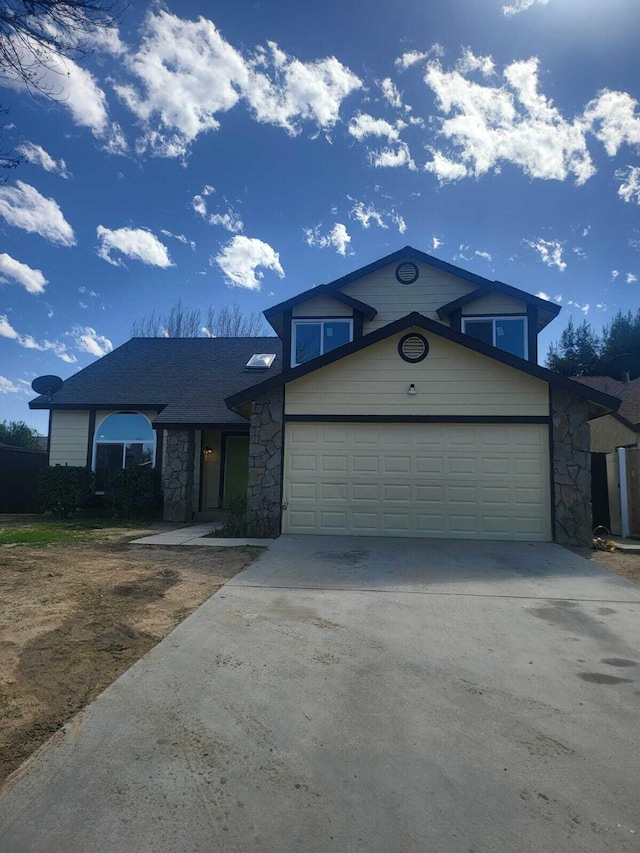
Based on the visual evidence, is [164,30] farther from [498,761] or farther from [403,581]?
[498,761]

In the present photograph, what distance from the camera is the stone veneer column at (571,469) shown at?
880cm

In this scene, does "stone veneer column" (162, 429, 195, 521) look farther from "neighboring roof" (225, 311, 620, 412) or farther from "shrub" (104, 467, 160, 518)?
"neighboring roof" (225, 311, 620, 412)

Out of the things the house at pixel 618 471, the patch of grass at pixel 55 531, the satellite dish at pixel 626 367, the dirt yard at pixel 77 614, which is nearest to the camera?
the dirt yard at pixel 77 614

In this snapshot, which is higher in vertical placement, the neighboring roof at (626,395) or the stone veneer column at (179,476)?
the neighboring roof at (626,395)

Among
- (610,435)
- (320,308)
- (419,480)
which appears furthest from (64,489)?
(610,435)

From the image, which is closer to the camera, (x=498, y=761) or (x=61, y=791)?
(x=61, y=791)

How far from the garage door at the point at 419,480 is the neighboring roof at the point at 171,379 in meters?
3.60

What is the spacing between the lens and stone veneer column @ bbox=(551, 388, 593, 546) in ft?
28.9

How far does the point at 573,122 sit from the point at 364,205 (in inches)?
221

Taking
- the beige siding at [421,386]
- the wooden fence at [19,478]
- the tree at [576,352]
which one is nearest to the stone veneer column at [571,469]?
the beige siding at [421,386]

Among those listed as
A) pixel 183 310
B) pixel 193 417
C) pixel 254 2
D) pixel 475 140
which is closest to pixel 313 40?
pixel 254 2

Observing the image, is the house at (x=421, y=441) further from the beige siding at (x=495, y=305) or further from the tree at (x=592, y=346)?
the tree at (x=592, y=346)

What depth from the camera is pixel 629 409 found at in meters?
13.3

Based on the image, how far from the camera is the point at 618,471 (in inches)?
432
